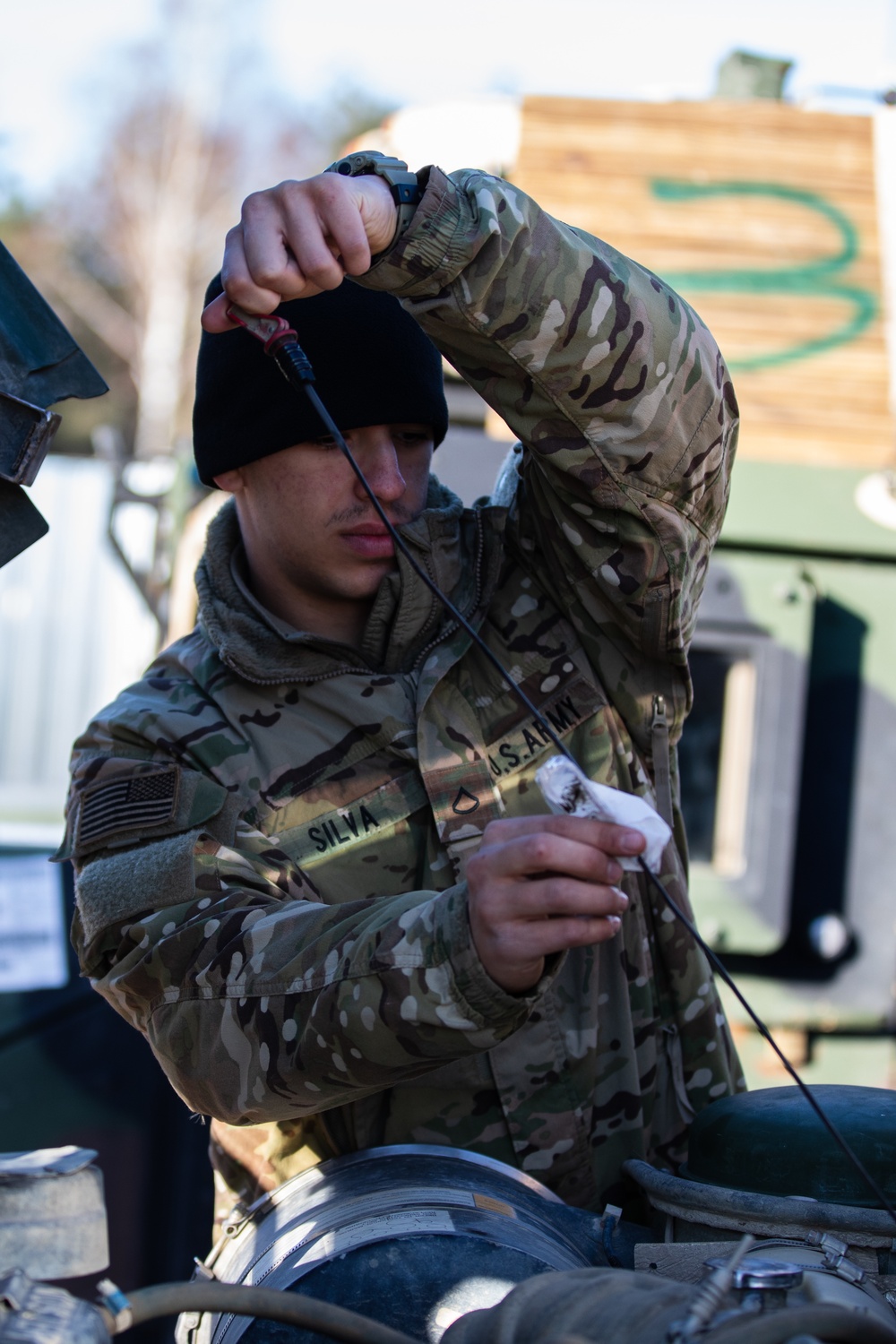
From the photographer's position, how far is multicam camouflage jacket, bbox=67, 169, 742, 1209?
1.62 metres

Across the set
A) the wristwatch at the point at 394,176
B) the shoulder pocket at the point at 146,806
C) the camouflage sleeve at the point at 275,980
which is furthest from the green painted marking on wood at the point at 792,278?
Answer: the camouflage sleeve at the point at 275,980

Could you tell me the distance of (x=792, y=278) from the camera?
4.25 meters

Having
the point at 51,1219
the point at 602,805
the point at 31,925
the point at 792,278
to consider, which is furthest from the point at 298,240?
the point at 792,278

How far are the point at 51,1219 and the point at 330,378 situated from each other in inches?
47.2

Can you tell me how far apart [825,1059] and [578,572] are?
7.99 feet

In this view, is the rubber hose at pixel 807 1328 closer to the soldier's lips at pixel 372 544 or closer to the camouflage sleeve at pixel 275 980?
the camouflage sleeve at pixel 275 980

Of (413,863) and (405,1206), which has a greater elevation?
(413,863)

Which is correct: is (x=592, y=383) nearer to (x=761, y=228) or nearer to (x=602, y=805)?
(x=602, y=805)

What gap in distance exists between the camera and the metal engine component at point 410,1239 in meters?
1.50

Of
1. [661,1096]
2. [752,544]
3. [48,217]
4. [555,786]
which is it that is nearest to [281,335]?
[555,786]

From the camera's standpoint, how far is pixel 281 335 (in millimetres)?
1692

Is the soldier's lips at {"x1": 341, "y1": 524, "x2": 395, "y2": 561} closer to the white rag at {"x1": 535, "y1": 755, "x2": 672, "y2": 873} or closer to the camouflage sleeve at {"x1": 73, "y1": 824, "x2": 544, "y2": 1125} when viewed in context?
the camouflage sleeve at {"x1": 73, "y1": 824, "x2": 544, "y2": 1125}

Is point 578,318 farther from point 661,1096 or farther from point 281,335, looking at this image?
point 661,1096

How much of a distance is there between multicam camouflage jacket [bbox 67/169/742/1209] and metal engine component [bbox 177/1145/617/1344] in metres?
0.11
